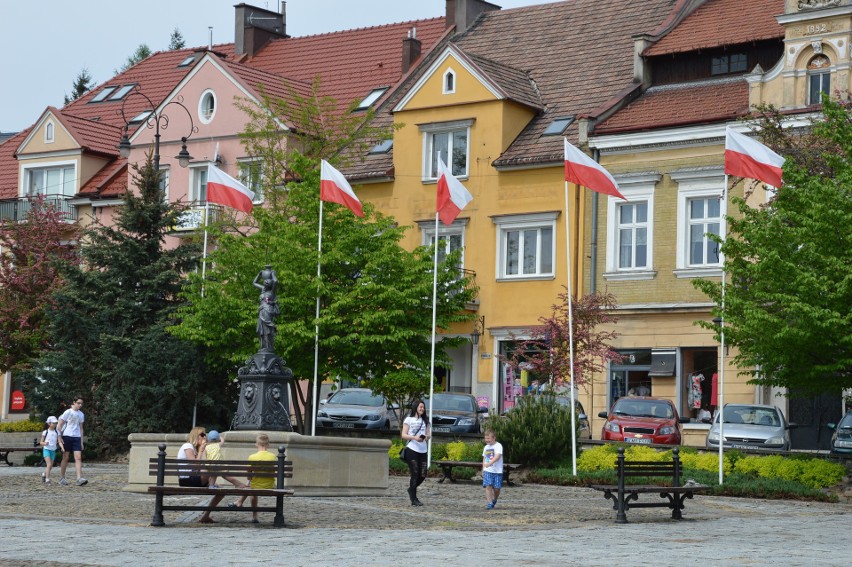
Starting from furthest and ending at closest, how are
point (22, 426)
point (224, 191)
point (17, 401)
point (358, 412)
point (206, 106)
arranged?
point (17, 401) → point (206, 106) → point (22, 426) → point (358, 412) → point (224, 191)

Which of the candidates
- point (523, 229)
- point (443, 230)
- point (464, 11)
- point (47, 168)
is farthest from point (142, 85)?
point (523, 229)

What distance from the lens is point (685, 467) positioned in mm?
31562

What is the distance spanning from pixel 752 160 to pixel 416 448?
9308 mm

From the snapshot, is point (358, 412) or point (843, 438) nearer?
point (843, 438)

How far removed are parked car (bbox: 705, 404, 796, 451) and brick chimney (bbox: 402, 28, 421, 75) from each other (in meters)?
21.6

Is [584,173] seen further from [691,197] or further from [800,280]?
[691,197]

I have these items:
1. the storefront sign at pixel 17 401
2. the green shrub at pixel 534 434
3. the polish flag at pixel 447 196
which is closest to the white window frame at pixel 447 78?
the polish flag at pixel 447 196

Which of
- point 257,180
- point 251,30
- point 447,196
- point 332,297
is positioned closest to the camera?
point 447,196

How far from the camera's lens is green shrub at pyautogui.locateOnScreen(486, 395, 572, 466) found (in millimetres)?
32938

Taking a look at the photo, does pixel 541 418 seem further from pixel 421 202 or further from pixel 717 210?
pixel 421 202

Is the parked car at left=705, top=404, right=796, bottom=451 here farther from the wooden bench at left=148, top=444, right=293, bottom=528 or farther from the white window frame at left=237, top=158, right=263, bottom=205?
the white window frame at left=237, top=158, right=263, bottom=205

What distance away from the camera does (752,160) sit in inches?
1190

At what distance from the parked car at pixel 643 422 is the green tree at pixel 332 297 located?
4960 millimetres

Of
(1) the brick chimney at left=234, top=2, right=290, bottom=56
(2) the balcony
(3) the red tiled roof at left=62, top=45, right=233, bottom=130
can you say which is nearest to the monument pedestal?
(2) the balcony
